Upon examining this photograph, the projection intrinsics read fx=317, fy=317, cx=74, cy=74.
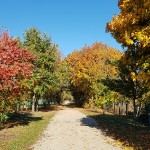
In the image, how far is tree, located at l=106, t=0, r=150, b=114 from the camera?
16.2 meters

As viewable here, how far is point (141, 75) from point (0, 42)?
35.1 feet

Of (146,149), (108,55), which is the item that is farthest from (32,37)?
(146,149)

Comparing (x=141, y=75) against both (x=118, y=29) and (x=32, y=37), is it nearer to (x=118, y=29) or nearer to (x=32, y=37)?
(x=118, y=29)

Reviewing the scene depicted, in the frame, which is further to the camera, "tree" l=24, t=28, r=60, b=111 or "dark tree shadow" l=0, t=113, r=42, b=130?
"tree" l=24, t=28, r=60, b=111

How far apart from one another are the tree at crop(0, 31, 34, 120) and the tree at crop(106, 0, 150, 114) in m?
6.77

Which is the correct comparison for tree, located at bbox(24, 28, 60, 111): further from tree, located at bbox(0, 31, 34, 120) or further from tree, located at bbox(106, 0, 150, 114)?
tree, located at bbox(106, 0, 150, 114)

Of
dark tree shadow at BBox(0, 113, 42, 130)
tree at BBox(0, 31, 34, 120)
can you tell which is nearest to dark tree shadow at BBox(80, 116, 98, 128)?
dark tree shadow at BBox(0, 113, 42, 130)

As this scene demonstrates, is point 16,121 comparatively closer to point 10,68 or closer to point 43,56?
point 10,68

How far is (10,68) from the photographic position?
2053 cm

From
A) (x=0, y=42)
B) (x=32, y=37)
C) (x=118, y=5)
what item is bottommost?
(x=0, y=42)

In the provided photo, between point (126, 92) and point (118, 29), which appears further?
point (126, 92)

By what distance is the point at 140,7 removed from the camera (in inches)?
699

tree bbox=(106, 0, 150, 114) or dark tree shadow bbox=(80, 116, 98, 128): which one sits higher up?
tree bbox=(106, 0, 150, 114)

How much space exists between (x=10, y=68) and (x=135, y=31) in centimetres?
833
